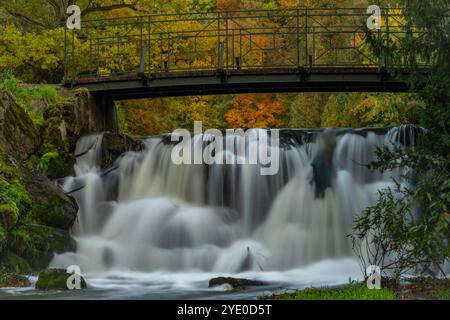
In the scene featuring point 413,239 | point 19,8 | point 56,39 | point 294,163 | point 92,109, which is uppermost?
point 19,8

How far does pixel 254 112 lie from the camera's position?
135 ft

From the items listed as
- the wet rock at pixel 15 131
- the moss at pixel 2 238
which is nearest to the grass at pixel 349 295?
the moss at pixel 2 238

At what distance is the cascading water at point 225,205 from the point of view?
16.5 metres

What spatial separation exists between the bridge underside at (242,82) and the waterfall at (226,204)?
173 centimetres

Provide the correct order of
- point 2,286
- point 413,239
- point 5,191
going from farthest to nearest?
point 5,191 < point 2,286 < point 413,239

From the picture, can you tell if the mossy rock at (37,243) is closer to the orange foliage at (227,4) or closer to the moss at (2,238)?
the moss at (2,238)

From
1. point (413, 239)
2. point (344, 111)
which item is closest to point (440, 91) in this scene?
point (413, 239)

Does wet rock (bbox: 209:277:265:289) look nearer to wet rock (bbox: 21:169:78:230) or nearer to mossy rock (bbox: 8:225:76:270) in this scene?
mossy rock (bbox: 8:225:76:270)

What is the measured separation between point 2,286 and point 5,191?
2.56 meters

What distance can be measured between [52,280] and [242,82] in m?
10.8

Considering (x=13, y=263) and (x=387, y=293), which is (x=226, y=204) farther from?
(x=387, y=293)

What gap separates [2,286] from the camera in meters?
12.9

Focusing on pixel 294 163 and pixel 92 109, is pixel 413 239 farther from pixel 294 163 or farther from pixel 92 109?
pixel 92 109
